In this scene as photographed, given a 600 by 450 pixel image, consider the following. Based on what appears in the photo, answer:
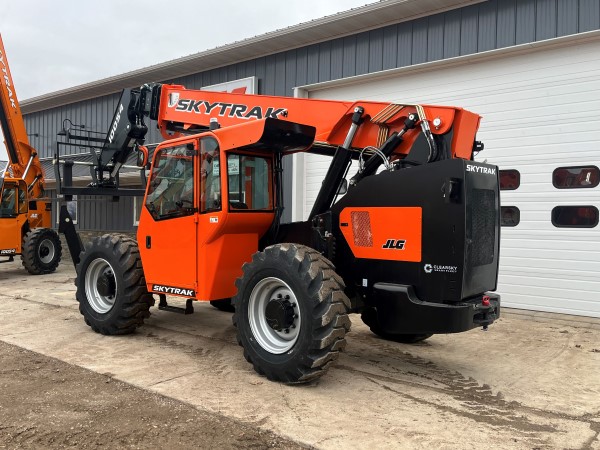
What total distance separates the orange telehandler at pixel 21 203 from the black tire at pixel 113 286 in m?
7.11

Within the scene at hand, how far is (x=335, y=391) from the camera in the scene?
484 centimetres

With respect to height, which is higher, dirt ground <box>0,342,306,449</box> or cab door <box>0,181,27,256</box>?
cab door <box>0,181,27,256</box>

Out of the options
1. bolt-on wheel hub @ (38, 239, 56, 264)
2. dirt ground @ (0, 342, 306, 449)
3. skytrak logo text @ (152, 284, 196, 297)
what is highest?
skytrak logo text @ (152, 284, 196, 297)

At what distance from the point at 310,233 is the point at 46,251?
407 inches

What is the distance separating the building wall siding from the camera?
864 cm

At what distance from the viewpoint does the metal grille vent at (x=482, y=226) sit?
482 centimetres

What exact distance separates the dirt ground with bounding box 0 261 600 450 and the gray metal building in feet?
5.73

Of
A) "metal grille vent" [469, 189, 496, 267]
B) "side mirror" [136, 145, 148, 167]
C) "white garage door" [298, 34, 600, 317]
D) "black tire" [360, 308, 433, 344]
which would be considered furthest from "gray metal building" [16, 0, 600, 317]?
"side mirror" [136, 145, 148, 167]

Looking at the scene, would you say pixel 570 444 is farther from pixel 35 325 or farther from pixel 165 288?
pixel 35 325

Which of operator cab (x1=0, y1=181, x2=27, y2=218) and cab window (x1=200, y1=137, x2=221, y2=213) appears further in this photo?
operator cab (x1=0, y1=181, x2=27, y2=218)

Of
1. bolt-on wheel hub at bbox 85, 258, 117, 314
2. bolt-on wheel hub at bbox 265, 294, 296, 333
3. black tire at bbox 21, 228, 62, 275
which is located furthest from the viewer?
black tire at bbox 21, 228, 62, 275

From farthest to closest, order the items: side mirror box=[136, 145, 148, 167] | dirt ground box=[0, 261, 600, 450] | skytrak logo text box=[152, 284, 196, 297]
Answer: side mirror box=[136, 145, 148, 167], skytrak logo text box=[152, 284, 196, 297], dirt ground box=[0, 261, 600, 450]

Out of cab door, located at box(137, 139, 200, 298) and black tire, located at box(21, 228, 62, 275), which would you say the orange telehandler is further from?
cab door, located at box(137, 139, 200, 298)

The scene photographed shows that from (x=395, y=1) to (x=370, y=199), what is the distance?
622 centimetres
